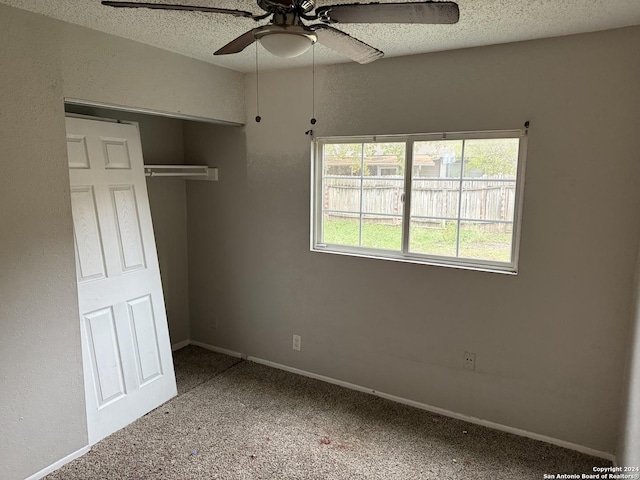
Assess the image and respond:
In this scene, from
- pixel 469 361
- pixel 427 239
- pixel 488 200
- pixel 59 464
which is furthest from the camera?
pixel 427 239

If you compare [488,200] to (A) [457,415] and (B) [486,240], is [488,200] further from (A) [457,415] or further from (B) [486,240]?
(A) [457,415]

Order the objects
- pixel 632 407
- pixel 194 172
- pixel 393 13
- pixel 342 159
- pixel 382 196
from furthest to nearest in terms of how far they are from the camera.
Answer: pixel 194 172, pixel 342 159, pixel 382 196, pixel 632 407, pixel 393 13

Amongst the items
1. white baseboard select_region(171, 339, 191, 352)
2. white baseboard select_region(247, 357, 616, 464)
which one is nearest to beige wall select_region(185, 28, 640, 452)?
white baseboard select_region(247, 357, 616, 464)

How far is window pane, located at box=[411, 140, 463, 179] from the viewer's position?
2738mm

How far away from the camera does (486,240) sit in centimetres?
271

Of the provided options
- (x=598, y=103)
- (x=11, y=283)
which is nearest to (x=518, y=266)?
(x=598, y=103)

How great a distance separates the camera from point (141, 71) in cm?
262

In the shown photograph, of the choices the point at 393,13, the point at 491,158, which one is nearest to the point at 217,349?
the point at 491,158

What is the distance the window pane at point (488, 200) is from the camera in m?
2.61

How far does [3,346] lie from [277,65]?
2.37m

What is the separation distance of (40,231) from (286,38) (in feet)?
5.33

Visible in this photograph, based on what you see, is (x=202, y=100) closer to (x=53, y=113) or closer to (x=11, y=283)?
(x=53, y=113)

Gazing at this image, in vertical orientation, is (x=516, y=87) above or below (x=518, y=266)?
above

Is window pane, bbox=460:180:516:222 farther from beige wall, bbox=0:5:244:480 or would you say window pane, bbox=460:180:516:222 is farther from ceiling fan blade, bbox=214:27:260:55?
beige wall, bbox=0:5:244:480
